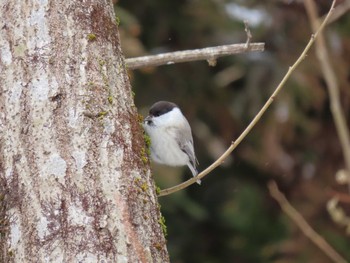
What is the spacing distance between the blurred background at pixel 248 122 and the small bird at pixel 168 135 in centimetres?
212

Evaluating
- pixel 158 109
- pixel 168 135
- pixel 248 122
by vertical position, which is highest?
pixel 248 122

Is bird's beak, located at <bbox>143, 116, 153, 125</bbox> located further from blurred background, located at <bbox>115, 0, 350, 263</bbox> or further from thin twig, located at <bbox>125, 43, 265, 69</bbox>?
blurred background, located at <bbox>115, 0, 350, 263</bbox>

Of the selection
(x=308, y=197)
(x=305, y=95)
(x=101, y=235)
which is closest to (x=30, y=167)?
(x=101, y=235)

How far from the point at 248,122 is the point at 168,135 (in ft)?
10.9

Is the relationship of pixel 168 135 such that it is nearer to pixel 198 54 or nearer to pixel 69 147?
pixel 198 54

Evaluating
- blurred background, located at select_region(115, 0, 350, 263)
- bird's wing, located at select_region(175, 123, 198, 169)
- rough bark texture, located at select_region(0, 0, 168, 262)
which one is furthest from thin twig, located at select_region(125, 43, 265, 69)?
blurred background, located at select_region(115, 0, 350, 263)

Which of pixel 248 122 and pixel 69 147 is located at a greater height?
pixel 248 122

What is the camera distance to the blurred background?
6695 millimetres

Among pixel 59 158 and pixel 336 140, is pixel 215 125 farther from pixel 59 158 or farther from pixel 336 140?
pixel 59 158

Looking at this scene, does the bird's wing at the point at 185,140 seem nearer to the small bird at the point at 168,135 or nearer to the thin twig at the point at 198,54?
the small bird at the point at 168,135

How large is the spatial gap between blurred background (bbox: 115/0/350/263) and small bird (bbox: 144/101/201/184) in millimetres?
2125

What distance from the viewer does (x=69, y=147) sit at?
2.43 m

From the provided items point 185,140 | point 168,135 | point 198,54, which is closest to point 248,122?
point 185,140

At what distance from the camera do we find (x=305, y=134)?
731 cm
